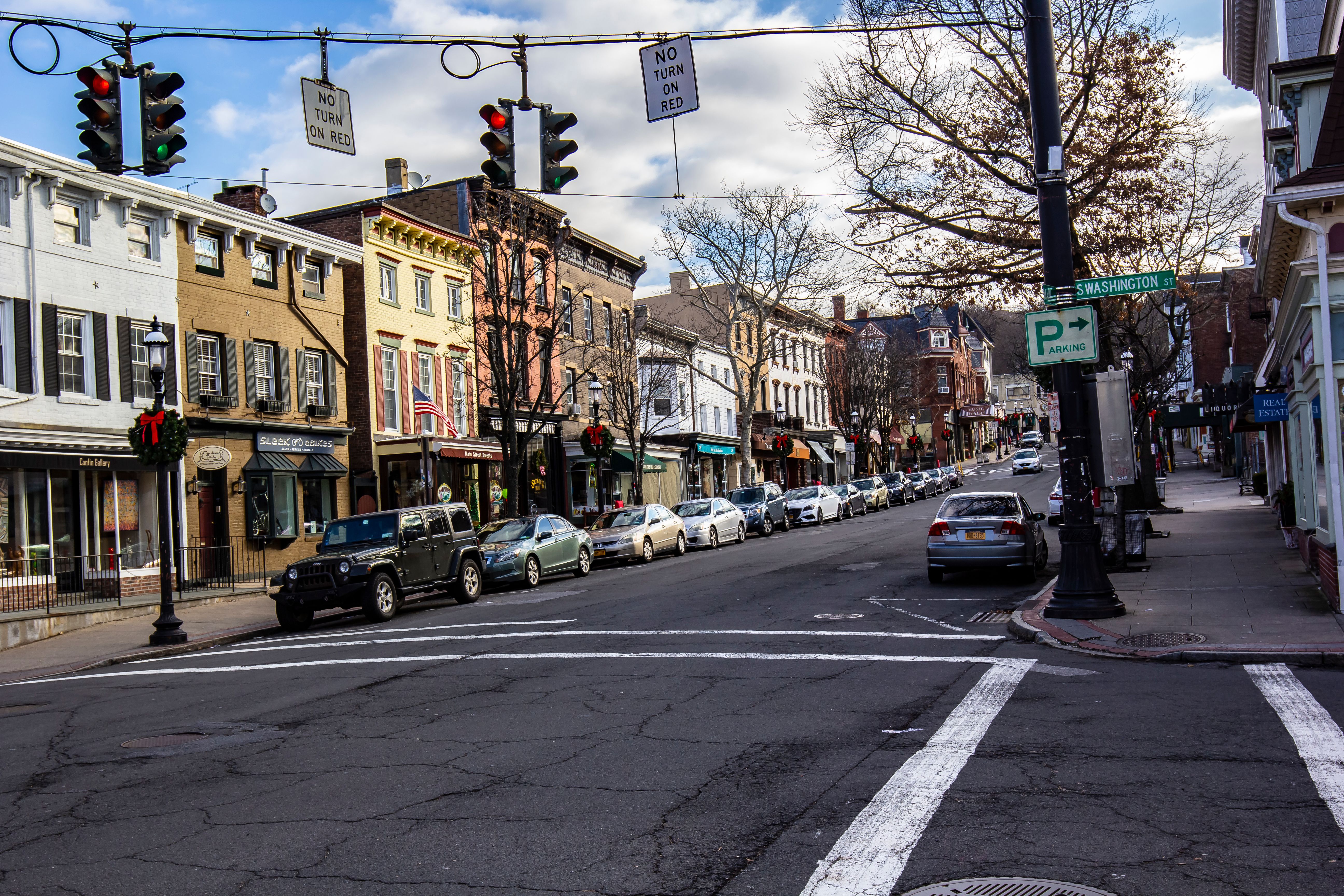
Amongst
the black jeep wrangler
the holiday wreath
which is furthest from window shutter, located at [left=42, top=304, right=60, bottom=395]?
the black jeep wrangler

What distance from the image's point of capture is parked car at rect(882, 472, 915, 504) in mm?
54938

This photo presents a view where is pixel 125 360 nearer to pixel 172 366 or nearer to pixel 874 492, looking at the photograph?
pixel 172 366

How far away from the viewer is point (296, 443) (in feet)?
94.7

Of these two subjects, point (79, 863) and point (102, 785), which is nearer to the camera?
point (79, 863)

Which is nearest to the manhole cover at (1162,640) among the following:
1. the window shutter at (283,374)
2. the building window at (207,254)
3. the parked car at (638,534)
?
the parked car at (638,534)

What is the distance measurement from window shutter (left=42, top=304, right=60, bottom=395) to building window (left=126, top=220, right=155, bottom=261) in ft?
8.83

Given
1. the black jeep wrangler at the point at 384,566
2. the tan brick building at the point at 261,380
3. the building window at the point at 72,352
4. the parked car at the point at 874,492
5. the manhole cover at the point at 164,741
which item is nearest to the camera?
the manhole cover at the point at 164,741

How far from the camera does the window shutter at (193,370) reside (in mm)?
26047

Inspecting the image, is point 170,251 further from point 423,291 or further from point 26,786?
point 26,786

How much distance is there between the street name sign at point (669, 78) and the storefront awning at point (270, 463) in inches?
724

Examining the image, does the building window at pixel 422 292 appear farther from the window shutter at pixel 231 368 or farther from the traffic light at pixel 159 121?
the traffic light at pixel 159 121

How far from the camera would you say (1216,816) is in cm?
553

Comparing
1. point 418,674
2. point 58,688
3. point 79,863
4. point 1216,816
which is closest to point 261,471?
point 58,688

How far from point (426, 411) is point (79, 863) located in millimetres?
24347
